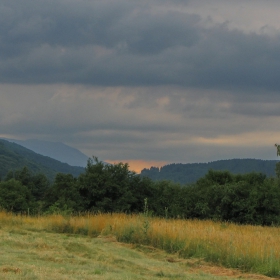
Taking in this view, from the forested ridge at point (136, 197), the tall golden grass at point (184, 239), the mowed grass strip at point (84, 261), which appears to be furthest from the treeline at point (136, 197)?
the mowed grass strip at point (84, 261)

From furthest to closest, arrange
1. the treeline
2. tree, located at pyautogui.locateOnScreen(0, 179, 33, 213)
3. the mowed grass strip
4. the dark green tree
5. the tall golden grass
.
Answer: the treeline → tree, located at pyautogui.locateOnScreen(0, 179, 33, 213) → the dark green tree → the tall golden grass → the mowed grass strip

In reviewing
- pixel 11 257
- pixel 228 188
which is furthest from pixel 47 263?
pixel 228 188

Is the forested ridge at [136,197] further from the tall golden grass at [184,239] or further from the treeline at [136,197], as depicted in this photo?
the tall golden grass at [184,239]

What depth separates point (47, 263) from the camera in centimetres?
1187

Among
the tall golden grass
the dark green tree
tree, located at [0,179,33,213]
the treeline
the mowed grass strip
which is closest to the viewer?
the mowed grass strip

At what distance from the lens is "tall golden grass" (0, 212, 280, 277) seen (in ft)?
48.1

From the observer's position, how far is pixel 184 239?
1702 centimetres

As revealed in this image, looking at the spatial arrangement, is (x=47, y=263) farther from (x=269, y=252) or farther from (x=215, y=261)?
(x=269, y=252)

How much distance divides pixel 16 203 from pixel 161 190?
1210cm

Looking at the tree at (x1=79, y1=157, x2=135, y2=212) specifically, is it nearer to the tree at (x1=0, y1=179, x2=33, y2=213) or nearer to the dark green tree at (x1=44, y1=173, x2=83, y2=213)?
the dark green tree at (x1=44, y1=173, x2=83, y2=213)

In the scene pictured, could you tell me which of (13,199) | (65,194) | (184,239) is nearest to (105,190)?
(65,194)

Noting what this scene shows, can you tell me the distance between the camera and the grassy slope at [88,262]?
1040cm

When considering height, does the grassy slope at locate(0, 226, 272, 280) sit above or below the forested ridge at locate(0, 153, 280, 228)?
below

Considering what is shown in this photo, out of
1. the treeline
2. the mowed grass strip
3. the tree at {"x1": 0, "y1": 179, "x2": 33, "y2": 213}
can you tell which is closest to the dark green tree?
the treeline
